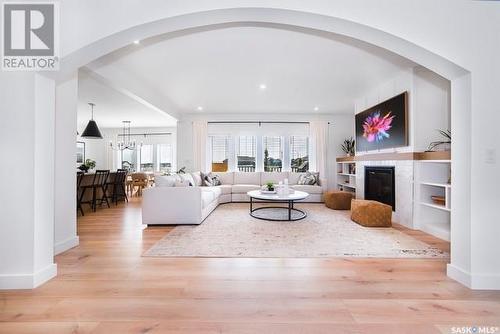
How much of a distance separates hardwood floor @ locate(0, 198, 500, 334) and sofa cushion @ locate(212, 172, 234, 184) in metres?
4.33

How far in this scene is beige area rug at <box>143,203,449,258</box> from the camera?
271 cm

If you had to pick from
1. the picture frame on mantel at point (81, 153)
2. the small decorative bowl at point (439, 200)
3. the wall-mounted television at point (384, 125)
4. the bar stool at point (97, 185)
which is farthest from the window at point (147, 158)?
the small decorative bowl at point (439, 200)

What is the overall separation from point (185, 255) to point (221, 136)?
5241 mm

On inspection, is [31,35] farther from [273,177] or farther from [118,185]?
[273,177]

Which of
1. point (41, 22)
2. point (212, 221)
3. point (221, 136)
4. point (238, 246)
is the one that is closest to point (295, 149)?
point (221, 136)

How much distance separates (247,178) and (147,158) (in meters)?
5.24

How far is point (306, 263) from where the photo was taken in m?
2.43

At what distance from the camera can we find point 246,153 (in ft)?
Result: 24.7

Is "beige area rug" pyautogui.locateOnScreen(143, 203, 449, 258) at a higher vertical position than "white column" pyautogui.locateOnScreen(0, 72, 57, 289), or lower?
lower

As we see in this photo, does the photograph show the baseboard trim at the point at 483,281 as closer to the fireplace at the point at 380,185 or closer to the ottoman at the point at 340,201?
the fireplace at the point at 380,185

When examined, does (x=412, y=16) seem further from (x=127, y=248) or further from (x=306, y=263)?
(x=127, y=248)

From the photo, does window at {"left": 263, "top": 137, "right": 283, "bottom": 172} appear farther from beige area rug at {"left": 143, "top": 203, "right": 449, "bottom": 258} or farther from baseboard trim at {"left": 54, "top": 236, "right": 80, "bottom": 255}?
baseboard trim at {"left": 54, "top": 236, "right": 80, "bottom": 255}

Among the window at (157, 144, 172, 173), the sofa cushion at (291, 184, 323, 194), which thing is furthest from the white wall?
the window at (157, 144, 172, 173)

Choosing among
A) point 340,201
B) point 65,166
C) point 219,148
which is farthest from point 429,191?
point 219,148
